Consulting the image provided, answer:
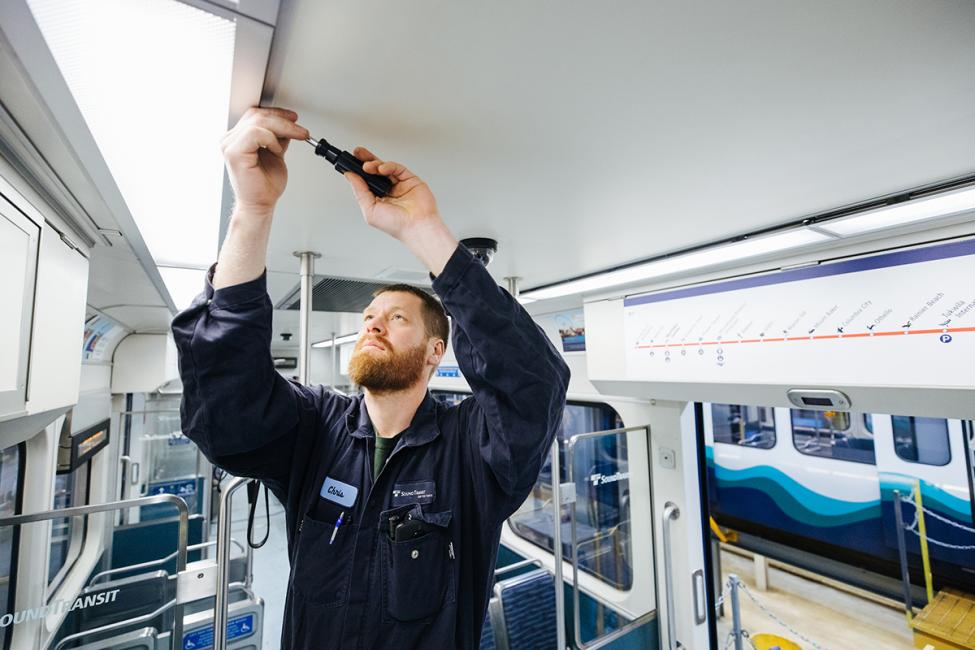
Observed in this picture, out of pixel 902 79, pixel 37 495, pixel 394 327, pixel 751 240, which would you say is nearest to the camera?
pixel 902 79

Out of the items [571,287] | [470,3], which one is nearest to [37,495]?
[571,287]

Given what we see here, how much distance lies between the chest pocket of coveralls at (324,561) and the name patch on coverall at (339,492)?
0.13 ft

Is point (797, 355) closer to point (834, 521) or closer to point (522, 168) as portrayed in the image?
point (522, 168)

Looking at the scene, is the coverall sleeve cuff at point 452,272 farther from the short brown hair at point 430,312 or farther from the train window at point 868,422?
the train window at point 868,422

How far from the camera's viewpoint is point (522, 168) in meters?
1.14

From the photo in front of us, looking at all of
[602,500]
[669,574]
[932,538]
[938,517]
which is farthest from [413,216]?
[932,538]

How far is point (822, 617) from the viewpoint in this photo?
16.0 feet

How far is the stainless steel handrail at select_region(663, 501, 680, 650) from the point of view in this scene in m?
2.83

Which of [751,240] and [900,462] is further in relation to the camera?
A: [900,462]

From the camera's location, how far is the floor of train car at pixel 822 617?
446cm

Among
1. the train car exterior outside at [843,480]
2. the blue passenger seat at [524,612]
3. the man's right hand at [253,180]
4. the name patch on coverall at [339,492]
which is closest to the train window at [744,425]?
the train car exterior outside at [843,480]

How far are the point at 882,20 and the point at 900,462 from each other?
244 inches

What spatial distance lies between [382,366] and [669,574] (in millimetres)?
2521

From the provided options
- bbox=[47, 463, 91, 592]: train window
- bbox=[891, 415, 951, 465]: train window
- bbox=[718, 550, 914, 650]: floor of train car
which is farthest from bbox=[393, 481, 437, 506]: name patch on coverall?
bbox=[891, 415, 951, 465]: train window
